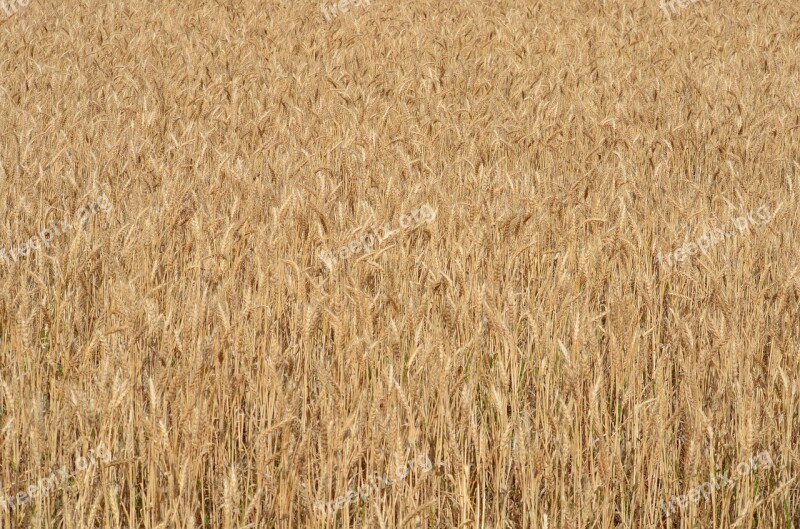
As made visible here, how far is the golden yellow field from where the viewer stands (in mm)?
1782

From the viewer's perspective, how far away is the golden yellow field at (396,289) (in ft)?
5.85

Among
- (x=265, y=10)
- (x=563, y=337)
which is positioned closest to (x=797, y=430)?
(x=563, y=337)

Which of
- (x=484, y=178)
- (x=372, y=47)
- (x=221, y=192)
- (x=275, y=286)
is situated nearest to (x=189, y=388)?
(x=275, y=286)

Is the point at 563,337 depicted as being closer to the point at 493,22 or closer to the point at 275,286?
the point at 275,286

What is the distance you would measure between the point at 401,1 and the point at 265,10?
4.50ft

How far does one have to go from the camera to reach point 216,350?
185cm

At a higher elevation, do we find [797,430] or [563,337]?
[563,337]

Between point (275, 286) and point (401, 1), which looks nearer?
point (275, 286)

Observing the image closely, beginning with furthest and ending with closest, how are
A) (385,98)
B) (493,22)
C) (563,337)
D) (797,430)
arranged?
1. (493,22)
2. (385,98)
3. (563,337)
4. (797,430)

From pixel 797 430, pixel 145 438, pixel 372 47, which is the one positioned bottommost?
pixel 797 430

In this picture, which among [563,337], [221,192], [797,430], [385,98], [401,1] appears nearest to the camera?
[797,430]

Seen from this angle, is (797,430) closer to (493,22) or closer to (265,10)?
(493,22)

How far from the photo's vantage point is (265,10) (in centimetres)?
809

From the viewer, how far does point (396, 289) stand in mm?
2531
